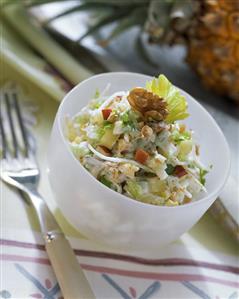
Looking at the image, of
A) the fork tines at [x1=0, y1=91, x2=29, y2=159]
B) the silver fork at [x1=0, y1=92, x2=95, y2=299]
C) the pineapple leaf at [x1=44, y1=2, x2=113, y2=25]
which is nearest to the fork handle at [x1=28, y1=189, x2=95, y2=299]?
the silver fork at [x1=0, y1=92, x2=95, y2=299]

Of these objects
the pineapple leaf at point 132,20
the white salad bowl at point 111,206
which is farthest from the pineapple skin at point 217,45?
the white salad bowl at point 111,206

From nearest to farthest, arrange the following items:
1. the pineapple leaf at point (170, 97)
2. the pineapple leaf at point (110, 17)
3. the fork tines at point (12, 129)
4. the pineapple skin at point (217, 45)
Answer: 1. the pineapple leaf at point (170, 97)
2. the fork tines at point (12, 129)
3. the pineapple skin at point (217, 45)
4. the pineapple leaf at point (110, 17)

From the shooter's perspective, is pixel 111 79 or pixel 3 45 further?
pixel 3 45

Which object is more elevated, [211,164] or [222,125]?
[211,164]

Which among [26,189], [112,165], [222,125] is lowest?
[222,125]

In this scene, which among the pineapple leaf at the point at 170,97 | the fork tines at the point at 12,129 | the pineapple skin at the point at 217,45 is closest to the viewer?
the pineapple leaf at the point at 170,97

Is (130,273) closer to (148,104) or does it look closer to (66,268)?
(66,268)

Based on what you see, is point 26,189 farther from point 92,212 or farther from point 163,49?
point 163,49

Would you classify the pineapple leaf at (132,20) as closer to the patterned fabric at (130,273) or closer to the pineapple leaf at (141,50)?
the pineapple leaf at (141,50)

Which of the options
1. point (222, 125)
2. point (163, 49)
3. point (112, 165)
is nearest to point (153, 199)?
point (112, 165)
